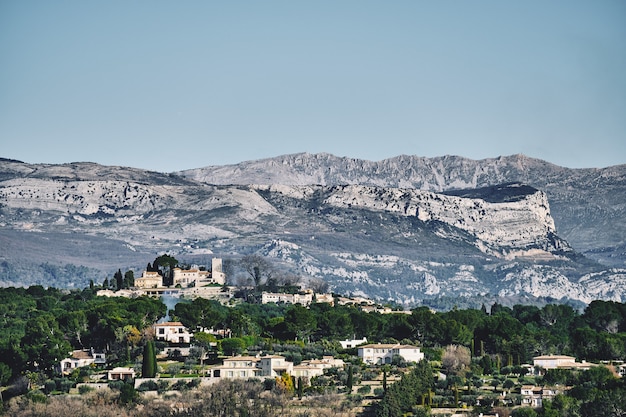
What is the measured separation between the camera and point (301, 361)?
114 metres

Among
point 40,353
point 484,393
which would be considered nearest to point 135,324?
point 40,353

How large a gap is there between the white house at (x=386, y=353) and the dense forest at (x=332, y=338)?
1134mm

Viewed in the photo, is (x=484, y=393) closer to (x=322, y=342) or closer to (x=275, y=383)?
(x=275, y=383)

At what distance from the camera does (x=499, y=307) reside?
179125mm

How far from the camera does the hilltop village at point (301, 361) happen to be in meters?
103

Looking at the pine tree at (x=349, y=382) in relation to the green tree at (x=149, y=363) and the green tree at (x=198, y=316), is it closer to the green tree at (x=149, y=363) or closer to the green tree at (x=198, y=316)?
the green tree at (x=149, y=363)

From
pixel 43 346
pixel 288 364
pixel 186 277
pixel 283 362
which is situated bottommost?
pixel 288 364

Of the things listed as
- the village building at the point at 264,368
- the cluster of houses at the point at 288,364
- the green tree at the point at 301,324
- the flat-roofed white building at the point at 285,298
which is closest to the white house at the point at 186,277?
the flat-roofed white building at the point at 285,298

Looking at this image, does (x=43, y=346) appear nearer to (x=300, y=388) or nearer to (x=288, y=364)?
(x=288, y=364)

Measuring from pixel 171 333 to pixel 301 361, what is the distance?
49.5 feet

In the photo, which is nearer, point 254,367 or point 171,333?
point 254,367

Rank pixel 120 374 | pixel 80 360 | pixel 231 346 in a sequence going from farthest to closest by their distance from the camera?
1. pixel 231 346
2. pixel 80 360
3. pixel 120 374

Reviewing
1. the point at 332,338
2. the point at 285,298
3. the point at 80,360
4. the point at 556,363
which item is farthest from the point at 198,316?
the point at 285,298

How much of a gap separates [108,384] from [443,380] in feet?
66.5
